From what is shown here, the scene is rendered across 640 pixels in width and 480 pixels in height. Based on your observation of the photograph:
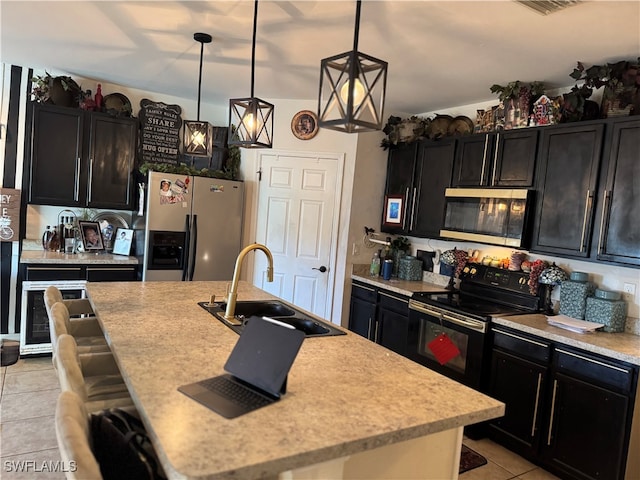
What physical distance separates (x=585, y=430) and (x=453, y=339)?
102 centimetres

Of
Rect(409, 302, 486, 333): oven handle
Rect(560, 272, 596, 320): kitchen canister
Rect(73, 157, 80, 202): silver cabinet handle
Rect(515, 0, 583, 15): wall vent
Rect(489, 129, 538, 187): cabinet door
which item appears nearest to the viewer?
Rect(515, 0, 583, 15): wall vent

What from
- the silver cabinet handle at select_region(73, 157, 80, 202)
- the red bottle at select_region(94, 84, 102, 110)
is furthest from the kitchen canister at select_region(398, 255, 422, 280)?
the red bottle at select_region(94, 84, 102, 110)

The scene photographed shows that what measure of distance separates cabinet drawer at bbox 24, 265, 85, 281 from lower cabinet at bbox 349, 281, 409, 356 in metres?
2.62

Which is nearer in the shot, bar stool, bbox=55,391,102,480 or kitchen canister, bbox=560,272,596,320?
bar stool, bbox=55,391,102,480

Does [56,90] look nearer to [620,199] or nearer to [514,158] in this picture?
[514,158]

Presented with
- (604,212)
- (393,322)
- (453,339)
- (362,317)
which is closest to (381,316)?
(393,322)

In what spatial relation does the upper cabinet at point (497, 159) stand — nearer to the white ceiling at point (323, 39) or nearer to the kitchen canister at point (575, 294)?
the white ceiling at point (323, 39)

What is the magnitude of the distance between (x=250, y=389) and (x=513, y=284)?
2818 millimetres

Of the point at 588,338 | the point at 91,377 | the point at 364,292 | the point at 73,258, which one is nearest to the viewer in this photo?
the point at 91,377

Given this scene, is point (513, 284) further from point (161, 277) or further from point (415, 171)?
Answer: point (161, 277)

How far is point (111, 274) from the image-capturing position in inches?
165

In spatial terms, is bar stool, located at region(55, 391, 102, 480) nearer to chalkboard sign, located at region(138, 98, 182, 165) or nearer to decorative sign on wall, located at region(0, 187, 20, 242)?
decorative sign on wall, located at region(0, 187, 20, 242)

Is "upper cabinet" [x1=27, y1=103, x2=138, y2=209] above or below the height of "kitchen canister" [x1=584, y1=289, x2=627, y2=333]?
above

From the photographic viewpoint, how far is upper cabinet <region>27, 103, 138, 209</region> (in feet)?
13.4
